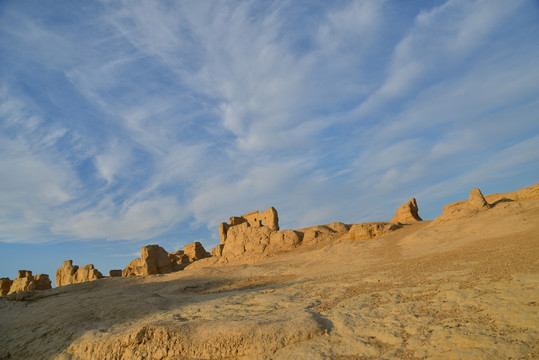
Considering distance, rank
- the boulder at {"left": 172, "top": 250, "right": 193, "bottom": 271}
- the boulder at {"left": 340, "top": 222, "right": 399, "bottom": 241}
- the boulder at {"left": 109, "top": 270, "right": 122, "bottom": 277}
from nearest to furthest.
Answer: the boulder at {"left": 340, "top": 222, "right": 399, "bottom": 241} < the boulder at {"left": 172, "top": 250, "right": 193, "bottom": 271} < the boulder at {"left": 109, "top": 270, "right": 122, "bottom": 277}

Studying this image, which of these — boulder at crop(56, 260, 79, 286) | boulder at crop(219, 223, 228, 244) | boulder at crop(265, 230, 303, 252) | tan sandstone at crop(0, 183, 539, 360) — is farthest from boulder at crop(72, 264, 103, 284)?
boulder at crop(265, 230, 303, 252)

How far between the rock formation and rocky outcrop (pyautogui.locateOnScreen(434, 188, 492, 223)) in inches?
223

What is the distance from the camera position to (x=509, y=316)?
4.52m

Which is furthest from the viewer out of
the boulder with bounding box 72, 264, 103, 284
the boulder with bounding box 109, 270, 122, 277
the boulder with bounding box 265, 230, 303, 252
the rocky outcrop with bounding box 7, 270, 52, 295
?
the boulder with bounding box 109, 270, 122, 277

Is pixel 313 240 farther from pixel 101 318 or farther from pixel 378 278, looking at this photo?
pixel 101 318

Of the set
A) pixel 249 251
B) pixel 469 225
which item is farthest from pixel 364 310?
pixel 249 251

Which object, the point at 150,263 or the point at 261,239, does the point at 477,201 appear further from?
the point at 150,263

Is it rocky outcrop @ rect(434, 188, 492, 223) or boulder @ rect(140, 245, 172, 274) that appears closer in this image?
rocky outcrop @ rect(434, 188, 492, 223)

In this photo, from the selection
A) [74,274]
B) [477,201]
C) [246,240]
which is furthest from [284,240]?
[74,274]

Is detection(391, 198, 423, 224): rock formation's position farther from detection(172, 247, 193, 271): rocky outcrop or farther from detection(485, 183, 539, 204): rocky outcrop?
detection(172, 247, 193, 271): rocky outcrop

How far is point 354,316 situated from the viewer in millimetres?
5543

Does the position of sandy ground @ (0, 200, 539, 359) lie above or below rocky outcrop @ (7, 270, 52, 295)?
below

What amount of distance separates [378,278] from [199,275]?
30.5 feet

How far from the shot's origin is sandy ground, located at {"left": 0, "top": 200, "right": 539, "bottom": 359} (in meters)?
4.40
